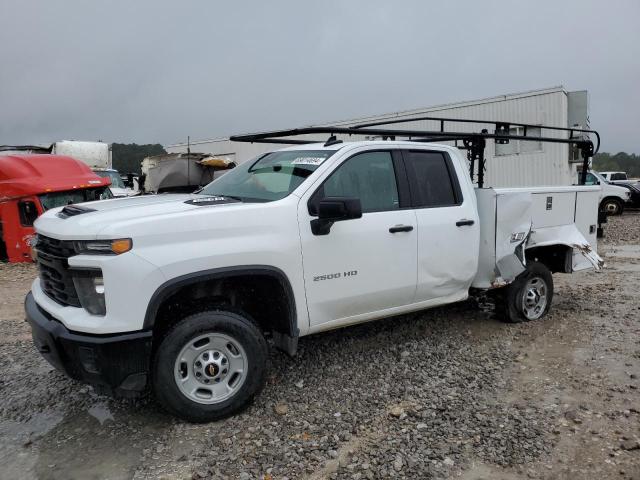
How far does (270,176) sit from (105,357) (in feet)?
6.30

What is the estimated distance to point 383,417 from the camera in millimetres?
3717

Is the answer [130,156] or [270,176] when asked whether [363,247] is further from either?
[130,156]

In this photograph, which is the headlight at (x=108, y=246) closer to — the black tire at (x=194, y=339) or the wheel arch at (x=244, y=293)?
the wheel arch at (x=244, y=293)

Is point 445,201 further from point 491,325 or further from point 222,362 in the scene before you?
point 222,362

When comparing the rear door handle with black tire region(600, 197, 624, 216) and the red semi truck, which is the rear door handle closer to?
the red semi truck

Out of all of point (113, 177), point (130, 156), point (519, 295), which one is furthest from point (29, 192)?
point (130, 156)

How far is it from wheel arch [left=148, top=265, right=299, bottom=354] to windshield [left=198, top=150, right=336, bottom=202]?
2.04 ft

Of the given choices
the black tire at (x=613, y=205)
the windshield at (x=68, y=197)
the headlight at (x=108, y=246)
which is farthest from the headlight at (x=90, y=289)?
the black tire at (x=613, y=205)

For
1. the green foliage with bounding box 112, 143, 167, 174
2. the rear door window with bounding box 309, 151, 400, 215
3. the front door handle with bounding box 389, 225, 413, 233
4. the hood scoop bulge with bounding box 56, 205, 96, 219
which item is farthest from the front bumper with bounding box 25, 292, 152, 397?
the green foliage with bounding box 112, 143, 167, 174

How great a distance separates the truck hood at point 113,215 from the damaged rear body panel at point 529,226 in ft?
8.62

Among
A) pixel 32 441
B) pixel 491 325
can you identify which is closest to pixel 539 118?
pixel 491 325

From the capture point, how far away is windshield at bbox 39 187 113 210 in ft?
34.5

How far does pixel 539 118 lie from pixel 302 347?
14.7 m

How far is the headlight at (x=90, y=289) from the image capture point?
324 cm
